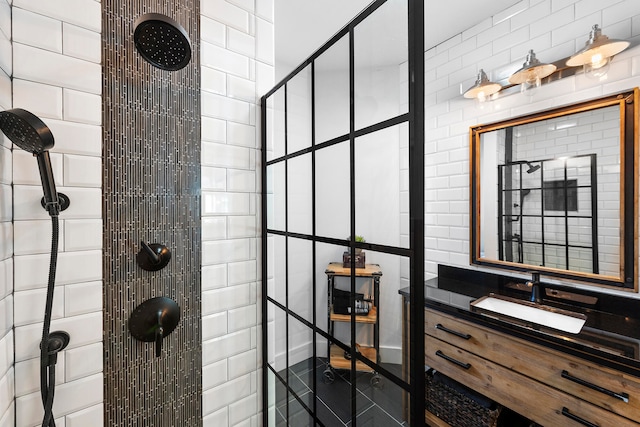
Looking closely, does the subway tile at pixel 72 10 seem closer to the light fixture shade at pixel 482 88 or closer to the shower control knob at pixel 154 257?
the shower control knob at pixel 154 257

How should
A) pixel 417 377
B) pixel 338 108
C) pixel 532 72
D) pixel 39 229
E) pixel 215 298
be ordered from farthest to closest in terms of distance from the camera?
pixel 532 72 → pixel 215 298 → pixel 338 108 → pixel 39 229 → pixel 417 377

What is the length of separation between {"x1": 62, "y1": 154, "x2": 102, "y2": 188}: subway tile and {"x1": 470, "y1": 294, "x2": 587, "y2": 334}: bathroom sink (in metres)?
1.71

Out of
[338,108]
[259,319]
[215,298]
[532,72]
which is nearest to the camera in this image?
[338,108]

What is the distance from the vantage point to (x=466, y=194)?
1.91 metres

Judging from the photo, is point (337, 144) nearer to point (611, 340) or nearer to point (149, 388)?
point (149, 388)

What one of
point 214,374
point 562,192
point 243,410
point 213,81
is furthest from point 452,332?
point 213,81

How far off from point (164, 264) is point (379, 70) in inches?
33.5

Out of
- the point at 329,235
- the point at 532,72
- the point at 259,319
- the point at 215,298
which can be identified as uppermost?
the point at 532,72

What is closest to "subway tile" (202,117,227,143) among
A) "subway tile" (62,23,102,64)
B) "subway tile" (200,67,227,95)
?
"subway tile" (200,67,227,95)

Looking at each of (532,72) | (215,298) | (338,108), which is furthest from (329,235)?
(532,72)

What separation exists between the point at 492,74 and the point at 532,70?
0.29 metres

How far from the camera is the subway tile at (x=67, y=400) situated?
0.69 meters

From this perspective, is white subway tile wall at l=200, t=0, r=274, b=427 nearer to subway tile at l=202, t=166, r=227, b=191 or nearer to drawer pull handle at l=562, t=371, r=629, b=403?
subway tile at l=202, t=166, r=227, b=191

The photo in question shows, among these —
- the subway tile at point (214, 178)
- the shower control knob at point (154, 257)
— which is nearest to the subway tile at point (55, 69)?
the subway tile at point (214, 178)
